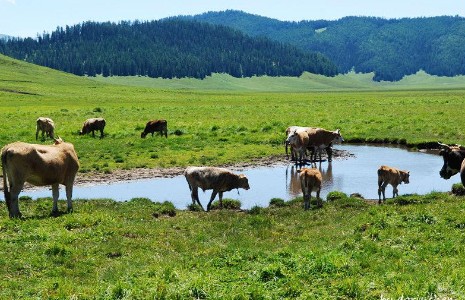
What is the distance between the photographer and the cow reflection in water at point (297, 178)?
24281 mm

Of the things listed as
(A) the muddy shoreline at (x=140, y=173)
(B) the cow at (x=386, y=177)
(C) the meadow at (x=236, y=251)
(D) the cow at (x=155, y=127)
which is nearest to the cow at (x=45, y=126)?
(D) the cow at (x=155, y=127)

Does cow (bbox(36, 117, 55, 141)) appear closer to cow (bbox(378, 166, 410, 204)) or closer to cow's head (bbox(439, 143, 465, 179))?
cow (bbox(378, 166, 410, 204))

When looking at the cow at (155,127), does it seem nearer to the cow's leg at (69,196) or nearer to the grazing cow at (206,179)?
the grazing cow at (206,179)

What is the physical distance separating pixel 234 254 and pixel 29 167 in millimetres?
7240

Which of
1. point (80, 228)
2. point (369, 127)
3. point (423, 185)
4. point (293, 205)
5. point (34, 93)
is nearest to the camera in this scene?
point (80, 228)

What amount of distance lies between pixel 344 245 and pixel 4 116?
54.5 m

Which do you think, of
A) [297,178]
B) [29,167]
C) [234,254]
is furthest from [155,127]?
[234,254]

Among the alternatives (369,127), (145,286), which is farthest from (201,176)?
(369,127)

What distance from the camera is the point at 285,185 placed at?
999 inches

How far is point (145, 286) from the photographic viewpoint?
987cm

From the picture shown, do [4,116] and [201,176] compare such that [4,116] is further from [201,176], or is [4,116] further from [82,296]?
[82,296]

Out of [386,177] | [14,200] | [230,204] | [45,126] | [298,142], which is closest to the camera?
[14,200]

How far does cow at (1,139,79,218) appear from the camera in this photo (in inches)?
610

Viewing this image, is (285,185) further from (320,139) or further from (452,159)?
(320,139)
